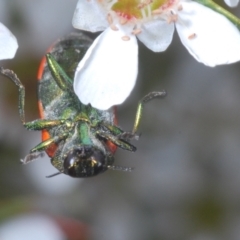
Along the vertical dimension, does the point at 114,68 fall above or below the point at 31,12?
above

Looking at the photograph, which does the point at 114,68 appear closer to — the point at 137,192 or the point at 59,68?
the point at 59,68

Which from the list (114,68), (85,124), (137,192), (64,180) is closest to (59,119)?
(85,124)

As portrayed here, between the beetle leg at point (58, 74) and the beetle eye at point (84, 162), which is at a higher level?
the beetle leg at point (58, 74)

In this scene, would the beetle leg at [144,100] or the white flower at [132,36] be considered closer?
the white flower at [132,36]

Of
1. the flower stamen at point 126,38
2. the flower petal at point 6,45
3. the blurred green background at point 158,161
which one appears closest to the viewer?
the flower petal at point 6,45

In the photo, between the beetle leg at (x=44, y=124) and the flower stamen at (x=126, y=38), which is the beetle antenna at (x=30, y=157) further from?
the flower stamen at (x=126, y=38)

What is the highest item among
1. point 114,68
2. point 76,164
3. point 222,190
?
point 114,68

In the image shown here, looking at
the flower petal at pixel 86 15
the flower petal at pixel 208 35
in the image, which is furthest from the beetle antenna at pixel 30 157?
the flower petal at pixel 208 35

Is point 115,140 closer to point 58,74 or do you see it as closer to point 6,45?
point 58,74
